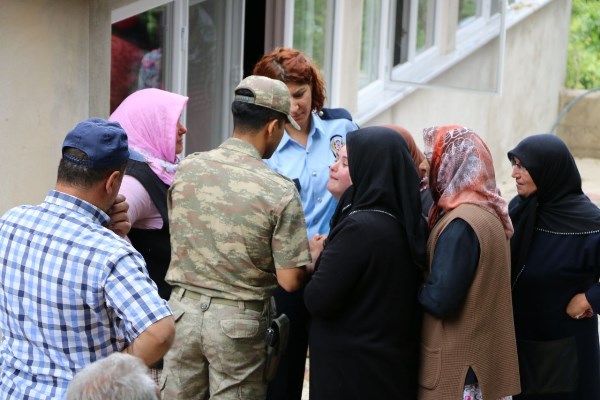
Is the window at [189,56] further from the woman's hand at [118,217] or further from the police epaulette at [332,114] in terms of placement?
the woman's hand at [118,217]

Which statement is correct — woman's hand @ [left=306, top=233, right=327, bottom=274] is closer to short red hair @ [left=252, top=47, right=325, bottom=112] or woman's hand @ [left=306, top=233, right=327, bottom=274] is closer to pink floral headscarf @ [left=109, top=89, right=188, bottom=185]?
pink floral headscarf @ [left=109, top=89, right=188, bottom=185]

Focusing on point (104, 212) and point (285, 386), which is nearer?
point (104, 212)

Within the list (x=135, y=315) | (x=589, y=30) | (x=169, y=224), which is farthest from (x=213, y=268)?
(x=589, y=30)

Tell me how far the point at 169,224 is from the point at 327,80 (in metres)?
4.52

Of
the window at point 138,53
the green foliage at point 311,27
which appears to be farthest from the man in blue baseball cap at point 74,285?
the green foliage at point 311,27

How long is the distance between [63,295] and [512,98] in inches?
392

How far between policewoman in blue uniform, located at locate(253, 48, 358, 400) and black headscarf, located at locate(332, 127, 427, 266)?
2.84 ft

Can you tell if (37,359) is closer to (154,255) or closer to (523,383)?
(154,255)

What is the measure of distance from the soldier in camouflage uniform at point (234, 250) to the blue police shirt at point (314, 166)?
0.72 meters

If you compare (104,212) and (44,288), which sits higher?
(104,212)

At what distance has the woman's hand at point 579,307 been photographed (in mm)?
4363

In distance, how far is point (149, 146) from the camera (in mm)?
4137

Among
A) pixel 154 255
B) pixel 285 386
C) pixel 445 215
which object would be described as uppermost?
pixel 445 215

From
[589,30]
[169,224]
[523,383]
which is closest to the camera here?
[169,224]
